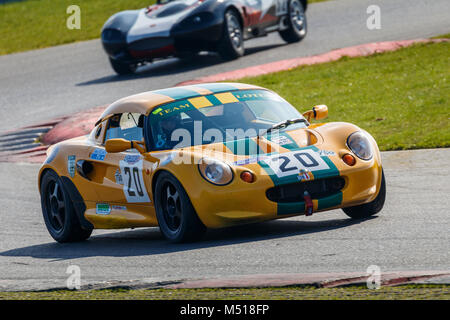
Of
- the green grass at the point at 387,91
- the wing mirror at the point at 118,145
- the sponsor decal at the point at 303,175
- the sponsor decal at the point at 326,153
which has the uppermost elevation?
the wing mirror at the point at 118,145

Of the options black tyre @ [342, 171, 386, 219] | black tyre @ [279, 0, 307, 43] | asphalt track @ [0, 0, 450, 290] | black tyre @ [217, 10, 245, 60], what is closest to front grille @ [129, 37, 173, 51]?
black tyre @ [217, 10, 245, 60]

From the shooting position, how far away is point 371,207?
8141 mm

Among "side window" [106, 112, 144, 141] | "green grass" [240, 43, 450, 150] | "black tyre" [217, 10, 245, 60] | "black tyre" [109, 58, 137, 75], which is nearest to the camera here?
"side window" [106, 112, 144, 141]

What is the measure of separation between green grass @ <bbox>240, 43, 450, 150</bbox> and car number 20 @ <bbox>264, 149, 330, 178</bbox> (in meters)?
4.25

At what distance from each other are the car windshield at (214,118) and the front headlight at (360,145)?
596mm

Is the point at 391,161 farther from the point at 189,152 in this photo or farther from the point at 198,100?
the point at 189,152

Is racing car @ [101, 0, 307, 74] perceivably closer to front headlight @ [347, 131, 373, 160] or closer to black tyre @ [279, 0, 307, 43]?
black tyre @ [279, 0, 307, 43]

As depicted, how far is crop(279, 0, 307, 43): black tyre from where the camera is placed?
19828mm

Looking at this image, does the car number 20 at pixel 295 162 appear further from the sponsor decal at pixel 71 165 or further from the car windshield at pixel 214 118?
the sponsor decal at pixel 71 165

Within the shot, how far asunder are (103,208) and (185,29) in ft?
30.7

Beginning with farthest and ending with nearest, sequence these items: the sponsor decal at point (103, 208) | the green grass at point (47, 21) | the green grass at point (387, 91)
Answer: the green grass at point (47, 21) < the green grass at point (387, 91) < the sponsor decal at point (103, 208)

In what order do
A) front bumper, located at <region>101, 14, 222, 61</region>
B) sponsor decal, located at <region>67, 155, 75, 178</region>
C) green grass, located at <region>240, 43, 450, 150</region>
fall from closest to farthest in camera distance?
1. sponsor decal, located at <region>67, 155, 75, 178</region>
2. green grass, located at <region>240, 43, 450, 150</region>
3. front bumper, located at <region>101, 14, 222, 61</region>

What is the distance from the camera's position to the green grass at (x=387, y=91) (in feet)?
41.2

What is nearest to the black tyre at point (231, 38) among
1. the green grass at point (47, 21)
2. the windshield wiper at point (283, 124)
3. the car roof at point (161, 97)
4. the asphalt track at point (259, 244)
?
the asphalt track at point (259, 244)
